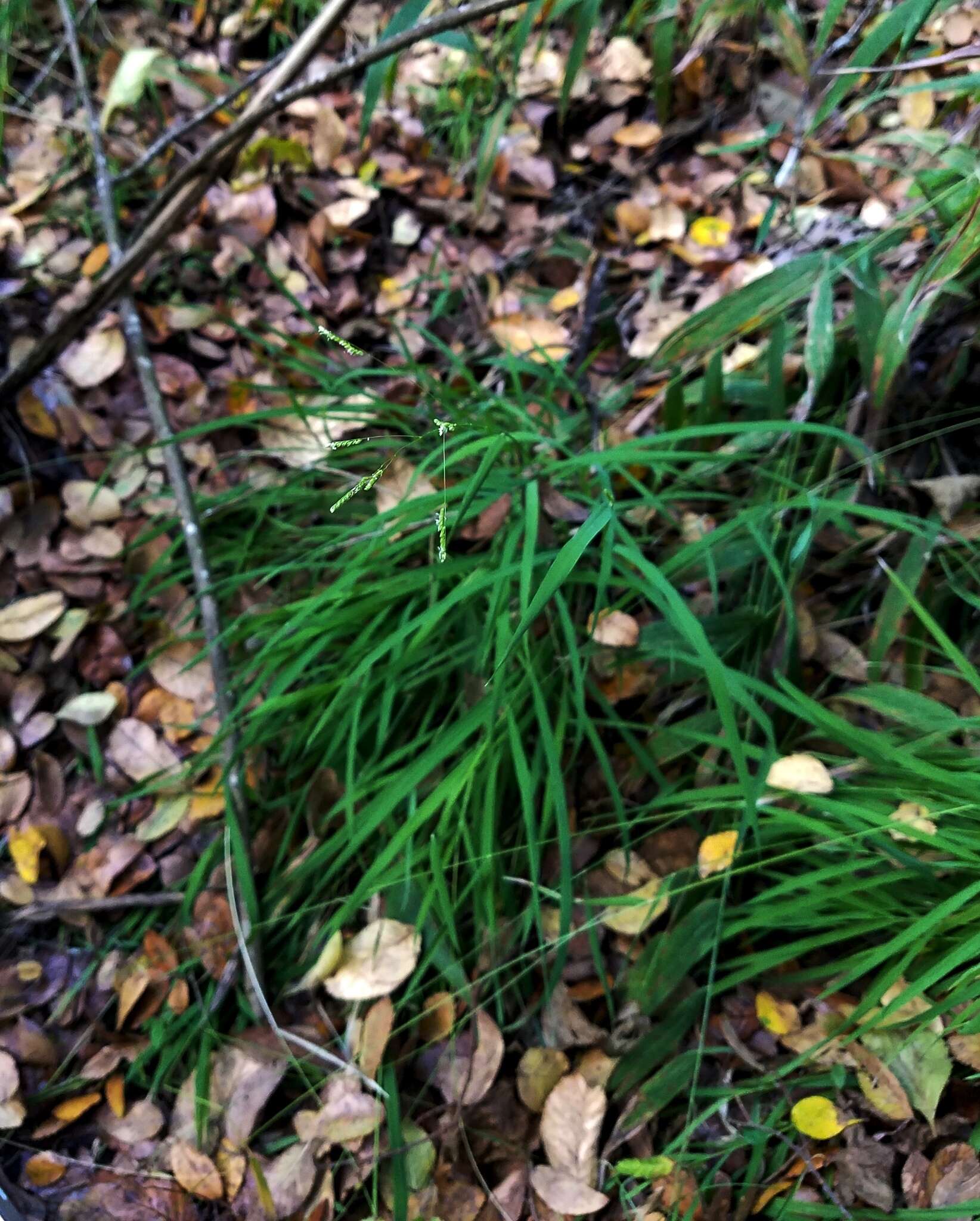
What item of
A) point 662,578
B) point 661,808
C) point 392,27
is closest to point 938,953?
point 661,808

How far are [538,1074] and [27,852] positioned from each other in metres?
0.78

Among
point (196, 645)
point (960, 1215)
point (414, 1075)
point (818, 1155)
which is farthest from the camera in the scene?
point (196, 645)

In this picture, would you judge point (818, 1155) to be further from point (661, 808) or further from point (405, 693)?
point (405, 693)

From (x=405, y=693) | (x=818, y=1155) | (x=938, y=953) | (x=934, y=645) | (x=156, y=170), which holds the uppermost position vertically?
(x=156, y=170)

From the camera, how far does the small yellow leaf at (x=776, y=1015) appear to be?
37.5 inches

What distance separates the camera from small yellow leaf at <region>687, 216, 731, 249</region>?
5.18ft

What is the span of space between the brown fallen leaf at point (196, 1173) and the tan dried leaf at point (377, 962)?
229mm

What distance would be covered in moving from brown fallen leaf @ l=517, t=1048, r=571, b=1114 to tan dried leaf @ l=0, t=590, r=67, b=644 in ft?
3.18

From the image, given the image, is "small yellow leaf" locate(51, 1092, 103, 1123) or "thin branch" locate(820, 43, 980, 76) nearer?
"thin branch" locate(820, 43, 980, 76)

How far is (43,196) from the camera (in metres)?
1.65

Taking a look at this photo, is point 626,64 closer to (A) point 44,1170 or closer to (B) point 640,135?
(B) point 640,135

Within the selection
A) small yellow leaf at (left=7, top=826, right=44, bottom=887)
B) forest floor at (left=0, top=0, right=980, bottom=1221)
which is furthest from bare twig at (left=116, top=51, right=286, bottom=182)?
small yellow leaf at (left=7, top=826, right=44, bottom=887)

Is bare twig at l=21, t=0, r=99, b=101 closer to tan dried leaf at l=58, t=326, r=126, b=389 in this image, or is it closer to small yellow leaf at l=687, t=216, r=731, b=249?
tan dried leaf at l=58, t=326, r=126, b=389

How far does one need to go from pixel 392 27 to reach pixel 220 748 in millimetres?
996
